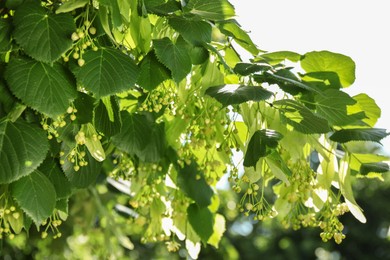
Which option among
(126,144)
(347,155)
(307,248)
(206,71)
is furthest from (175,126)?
(307,248)

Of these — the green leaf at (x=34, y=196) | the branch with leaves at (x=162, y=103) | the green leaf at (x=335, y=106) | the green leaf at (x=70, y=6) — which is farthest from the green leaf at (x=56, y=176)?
the green leaf at (x=335, y=106)

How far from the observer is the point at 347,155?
1409mm

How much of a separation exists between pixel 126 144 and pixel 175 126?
128mm

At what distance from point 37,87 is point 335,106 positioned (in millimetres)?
514

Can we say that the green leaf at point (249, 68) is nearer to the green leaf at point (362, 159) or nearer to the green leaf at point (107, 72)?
the green leaf at point (107, 72)

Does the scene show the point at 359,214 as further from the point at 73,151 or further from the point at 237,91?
the point at 73,151

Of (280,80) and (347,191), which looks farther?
(347,191)

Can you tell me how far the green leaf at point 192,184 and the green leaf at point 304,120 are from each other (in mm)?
381

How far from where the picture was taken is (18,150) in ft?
3.88

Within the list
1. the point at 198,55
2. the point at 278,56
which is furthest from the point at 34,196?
the point at 278,56

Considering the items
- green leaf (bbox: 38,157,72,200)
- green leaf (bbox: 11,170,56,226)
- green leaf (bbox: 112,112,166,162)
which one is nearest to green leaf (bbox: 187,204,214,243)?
green leaf (bbox: 112,112,166,162)

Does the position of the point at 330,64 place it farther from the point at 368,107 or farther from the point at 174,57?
the point at 174,57

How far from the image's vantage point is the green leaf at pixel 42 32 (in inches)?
44.6

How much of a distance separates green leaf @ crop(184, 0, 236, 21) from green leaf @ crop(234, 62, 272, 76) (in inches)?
3.5
